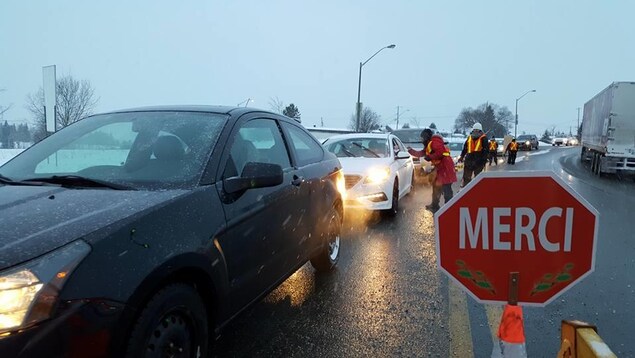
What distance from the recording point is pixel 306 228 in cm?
407

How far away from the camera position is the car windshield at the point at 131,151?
2.88 m

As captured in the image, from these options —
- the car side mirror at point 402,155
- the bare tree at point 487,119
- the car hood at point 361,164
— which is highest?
the bare tree at point 487,119

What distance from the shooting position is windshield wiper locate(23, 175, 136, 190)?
8.91 feet

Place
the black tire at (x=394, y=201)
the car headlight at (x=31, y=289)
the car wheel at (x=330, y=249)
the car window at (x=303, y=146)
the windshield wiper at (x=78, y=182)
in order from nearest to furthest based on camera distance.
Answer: the car headlight at (x=31, y=289)
the windshield wiper at (x=78, y=182)
the car window at (x=303, y=146)
the car wheel at (x=330, y=249)
the black tire at (x=394, y=201)

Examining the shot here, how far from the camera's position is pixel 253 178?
9.77 ft

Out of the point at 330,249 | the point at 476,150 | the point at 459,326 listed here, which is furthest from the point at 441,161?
the point at 459,326

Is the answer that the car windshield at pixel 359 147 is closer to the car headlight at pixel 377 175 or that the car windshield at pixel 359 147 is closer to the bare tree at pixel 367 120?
the car headlight at pixel 377 175

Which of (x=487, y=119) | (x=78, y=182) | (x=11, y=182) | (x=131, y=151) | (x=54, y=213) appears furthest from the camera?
(x=487, y=119)

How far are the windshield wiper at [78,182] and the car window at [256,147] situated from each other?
646mm

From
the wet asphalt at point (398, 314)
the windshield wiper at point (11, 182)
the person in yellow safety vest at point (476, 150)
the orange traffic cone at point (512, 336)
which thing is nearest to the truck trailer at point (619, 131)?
the person in yellow safety vest at point (476, 150)

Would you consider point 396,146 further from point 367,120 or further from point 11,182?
point 367,120

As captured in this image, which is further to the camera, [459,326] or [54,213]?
[459,326]

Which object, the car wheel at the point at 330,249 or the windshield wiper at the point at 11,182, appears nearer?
the windshield wiper at the point at 11,182

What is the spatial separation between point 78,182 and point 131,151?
0.44 metres
